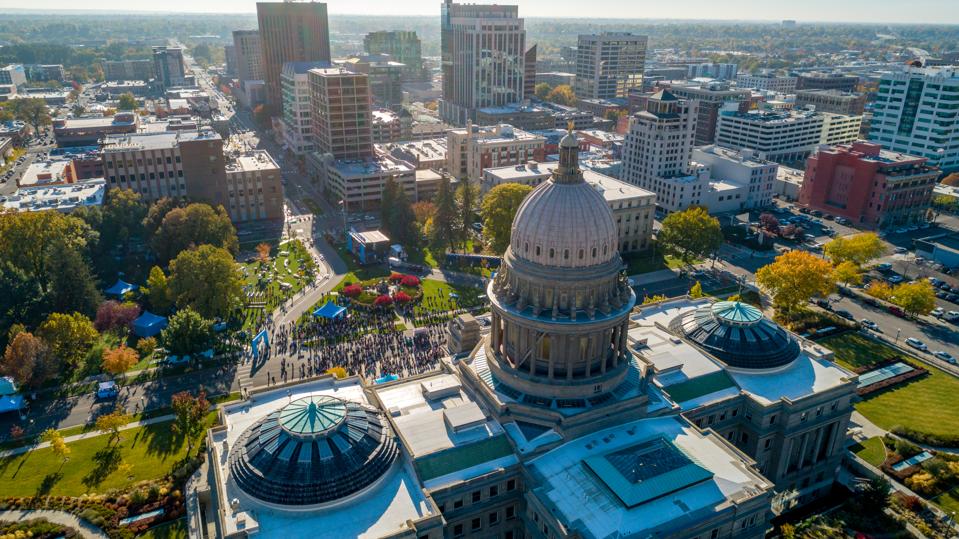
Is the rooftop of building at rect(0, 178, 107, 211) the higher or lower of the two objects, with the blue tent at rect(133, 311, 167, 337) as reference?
higher

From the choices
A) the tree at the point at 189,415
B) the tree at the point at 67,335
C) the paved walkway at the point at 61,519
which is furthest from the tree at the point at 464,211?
the paved walkway at the point at 61,519

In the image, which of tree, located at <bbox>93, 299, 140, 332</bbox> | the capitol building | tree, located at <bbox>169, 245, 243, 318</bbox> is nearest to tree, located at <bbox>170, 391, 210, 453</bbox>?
the capitol building

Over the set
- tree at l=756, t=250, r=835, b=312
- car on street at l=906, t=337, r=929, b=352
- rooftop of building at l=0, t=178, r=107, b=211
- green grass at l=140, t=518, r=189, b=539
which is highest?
rooftop of building at l=0, t=178, r=107, b=211

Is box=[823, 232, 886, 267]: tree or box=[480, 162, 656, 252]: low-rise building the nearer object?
box=[823, 232, 886, 267]: tree

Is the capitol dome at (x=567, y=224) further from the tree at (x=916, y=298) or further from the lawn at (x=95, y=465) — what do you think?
the tree at (x=916, y=298)

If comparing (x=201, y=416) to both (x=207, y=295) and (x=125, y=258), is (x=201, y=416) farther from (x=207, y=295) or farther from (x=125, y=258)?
(x=125, y=258)

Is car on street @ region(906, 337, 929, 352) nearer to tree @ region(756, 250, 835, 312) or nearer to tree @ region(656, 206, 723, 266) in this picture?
tree @ region(756, 250, 835, 312)

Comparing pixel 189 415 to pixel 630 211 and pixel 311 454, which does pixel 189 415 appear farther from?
pixel 630 211
